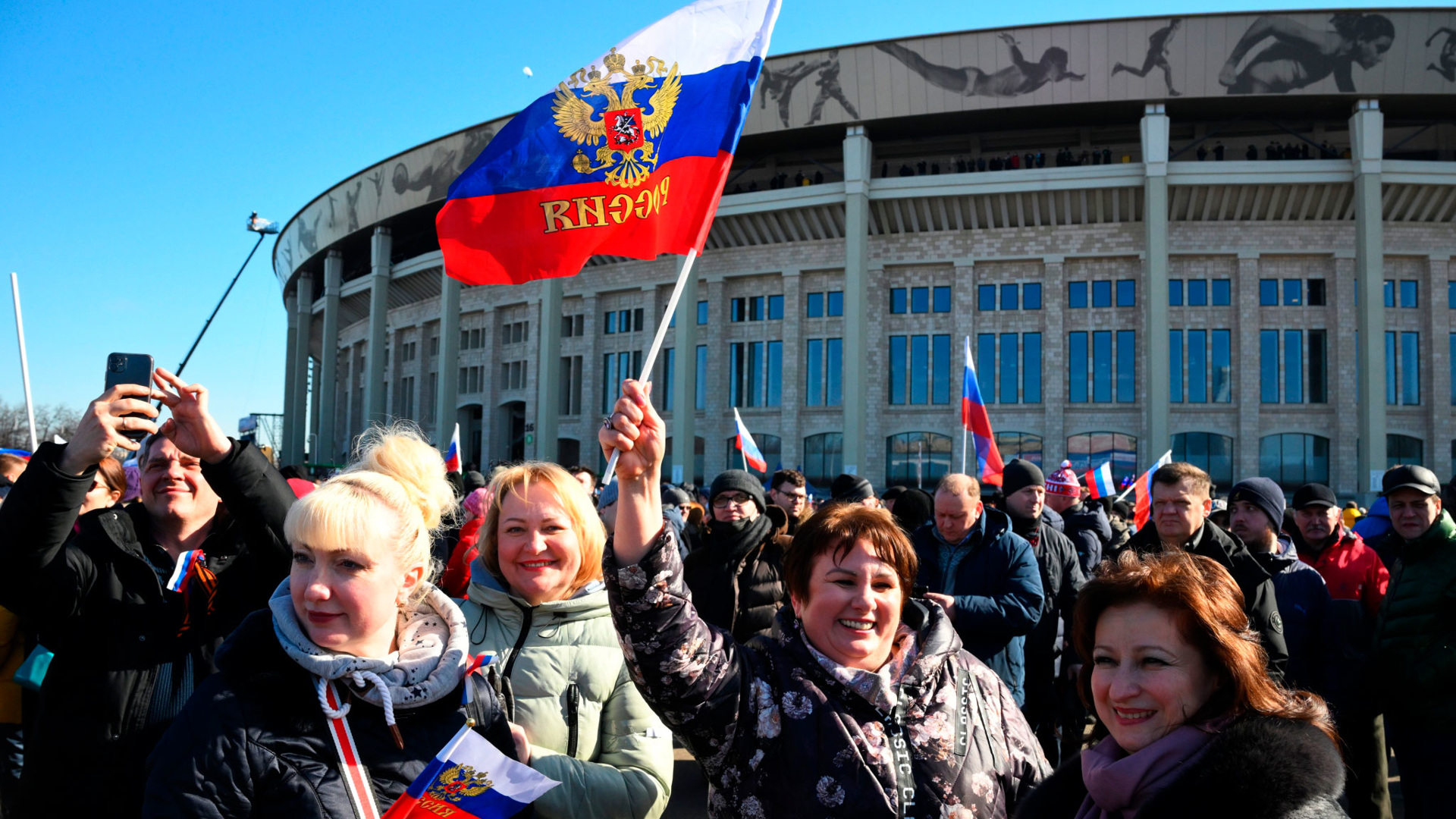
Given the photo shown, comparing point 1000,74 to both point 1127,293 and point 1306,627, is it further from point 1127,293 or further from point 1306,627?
point 1306,627

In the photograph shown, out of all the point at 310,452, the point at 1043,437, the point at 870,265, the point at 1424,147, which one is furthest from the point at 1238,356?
the point at 310,452

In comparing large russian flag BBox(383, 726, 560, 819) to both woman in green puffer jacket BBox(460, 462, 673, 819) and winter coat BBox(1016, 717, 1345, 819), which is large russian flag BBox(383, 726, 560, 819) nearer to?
woman in green puffer jacket BBox(460, 462, 673, 819)

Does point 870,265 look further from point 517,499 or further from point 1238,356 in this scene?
point 517,499

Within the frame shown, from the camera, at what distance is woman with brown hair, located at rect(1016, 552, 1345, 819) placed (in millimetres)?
1478

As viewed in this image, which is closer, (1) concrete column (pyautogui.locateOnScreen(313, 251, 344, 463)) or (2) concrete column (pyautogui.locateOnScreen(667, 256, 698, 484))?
(2) concrete column (pyautogui.locateOnScreen(667, 256, 698, 484))

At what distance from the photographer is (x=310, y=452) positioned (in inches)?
1928

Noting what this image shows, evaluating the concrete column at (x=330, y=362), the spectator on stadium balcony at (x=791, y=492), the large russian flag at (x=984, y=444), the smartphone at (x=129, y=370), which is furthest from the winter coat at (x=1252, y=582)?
the concrete column at (x=330, y=362)

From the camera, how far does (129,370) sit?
2359mm

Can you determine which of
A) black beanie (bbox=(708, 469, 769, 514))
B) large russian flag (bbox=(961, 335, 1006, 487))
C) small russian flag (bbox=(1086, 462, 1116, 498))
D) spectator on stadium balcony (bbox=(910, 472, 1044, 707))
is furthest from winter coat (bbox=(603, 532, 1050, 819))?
small russian flag (bbox=(1086, 462, 1116, 498))

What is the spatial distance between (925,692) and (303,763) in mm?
1298

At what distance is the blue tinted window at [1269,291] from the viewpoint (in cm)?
2852

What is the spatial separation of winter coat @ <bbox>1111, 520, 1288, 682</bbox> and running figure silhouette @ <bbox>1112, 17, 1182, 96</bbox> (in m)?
26.8

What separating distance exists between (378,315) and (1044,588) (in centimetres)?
3803

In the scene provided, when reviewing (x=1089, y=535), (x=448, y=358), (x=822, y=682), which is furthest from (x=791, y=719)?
(x=448, y=358)
